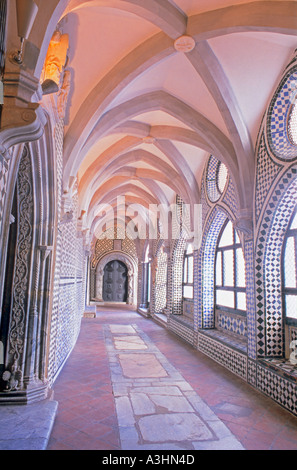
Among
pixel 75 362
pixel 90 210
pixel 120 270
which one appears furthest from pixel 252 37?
pixel 120 270

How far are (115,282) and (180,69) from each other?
16836 millimetres

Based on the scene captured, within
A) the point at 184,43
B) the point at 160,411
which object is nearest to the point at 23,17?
the point at 184,43

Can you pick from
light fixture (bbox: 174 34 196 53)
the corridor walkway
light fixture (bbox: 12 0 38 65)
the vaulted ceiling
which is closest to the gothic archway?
the corridor walkway

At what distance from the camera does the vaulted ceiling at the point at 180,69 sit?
400 centimetres

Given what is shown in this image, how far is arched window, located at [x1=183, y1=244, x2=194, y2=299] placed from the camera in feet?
35.3

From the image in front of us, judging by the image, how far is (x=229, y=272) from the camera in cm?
770

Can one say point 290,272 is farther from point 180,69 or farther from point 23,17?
point 23,17

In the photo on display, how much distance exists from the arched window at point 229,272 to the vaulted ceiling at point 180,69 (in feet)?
5.68

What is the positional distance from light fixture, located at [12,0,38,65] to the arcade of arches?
0.01 m

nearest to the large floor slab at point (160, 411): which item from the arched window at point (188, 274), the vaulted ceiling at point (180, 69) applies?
the vaulted ceiling at point (180, 69)

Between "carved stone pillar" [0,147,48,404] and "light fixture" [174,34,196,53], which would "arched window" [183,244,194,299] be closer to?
"light fixture" [174,34,196,53]

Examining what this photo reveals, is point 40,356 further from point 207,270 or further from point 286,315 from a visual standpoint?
point 207,270

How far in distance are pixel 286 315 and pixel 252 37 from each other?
422 centimetres

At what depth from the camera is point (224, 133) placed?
630 centimetres
